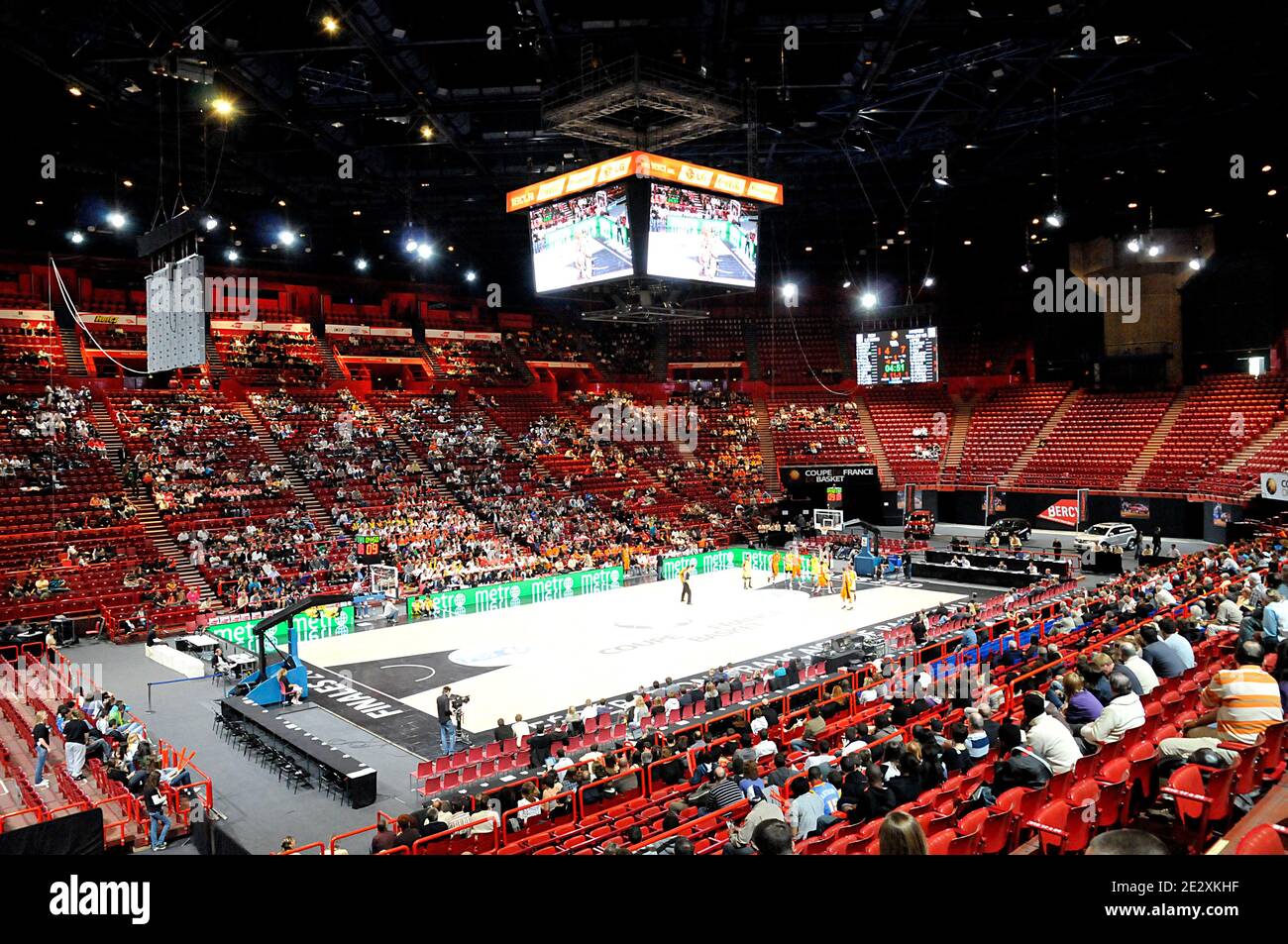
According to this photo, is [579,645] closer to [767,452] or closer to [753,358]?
[767,452]

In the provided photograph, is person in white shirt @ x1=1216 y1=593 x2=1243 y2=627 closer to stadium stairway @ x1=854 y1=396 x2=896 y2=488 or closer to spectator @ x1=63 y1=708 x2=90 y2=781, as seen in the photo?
spectator @ x1=63 y1=708 x2=90 y2=781

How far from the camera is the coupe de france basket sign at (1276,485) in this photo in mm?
27250

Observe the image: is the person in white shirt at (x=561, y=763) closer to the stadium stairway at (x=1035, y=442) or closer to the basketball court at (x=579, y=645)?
the basketball court at (x=579, y=645)

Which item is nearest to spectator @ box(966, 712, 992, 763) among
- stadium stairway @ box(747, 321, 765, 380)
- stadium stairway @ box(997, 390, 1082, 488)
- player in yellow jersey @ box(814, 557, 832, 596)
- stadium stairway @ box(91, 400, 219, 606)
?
player in yellow jersey @ box(814, 557, 832, 596)

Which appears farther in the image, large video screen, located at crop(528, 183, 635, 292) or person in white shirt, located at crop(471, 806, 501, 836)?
large video screen, located at crop(528, 183, 635, 292)

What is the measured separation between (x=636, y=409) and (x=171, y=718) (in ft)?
106

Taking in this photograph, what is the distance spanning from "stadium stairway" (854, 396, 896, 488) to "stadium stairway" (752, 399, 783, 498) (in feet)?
16.8

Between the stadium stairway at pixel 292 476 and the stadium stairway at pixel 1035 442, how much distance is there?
30456 millimetres

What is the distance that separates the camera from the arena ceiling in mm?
18000

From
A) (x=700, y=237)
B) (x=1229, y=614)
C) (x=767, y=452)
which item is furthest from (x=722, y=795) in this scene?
(x=767, y=452)

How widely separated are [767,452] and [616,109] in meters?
28.7
